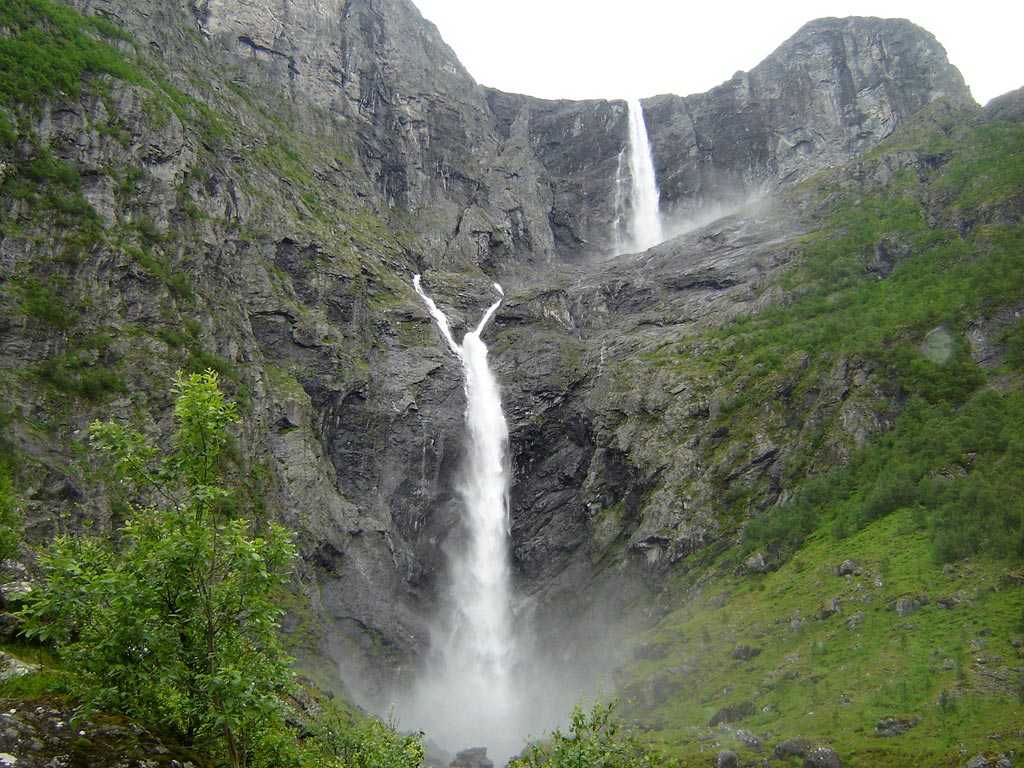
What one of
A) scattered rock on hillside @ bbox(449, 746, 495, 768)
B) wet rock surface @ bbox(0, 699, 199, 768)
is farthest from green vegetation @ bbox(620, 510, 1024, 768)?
wet rock surface @ bbox(0, 699, 199, 768)

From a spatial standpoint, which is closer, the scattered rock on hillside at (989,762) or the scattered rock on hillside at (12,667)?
the scattered rock on hillside at (12,667)

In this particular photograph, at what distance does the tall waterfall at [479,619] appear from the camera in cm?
4166

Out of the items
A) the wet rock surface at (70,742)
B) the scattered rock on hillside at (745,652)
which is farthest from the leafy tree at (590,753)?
the scattered rock on hillside at (745,652)

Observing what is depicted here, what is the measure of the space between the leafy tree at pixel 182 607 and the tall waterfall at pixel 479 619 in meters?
35.9

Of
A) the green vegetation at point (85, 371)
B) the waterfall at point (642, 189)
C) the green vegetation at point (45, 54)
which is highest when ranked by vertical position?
the waterfall at point (642, 189)

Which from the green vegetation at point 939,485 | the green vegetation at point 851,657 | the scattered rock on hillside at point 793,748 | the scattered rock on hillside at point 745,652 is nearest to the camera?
the green vegetation at point 851,657

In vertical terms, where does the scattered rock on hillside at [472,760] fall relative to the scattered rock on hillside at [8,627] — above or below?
below

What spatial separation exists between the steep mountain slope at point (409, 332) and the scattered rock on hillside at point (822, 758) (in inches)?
411

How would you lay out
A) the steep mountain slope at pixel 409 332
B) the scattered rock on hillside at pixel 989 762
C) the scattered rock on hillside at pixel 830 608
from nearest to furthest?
the scattered rock on hillside at pixel 989 762 < the scattered rock on hillside at pixel 830 608 < the steep mountain slope at pixel 409 332

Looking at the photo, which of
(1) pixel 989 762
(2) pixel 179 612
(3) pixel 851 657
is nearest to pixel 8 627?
(2) pixel 179 612

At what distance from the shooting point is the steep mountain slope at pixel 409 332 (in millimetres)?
37344

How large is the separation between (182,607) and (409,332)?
5011 cm

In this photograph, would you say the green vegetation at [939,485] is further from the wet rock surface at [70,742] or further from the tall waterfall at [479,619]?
the wet rock surface at [70,742]

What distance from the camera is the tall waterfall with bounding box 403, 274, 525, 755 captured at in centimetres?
4166
